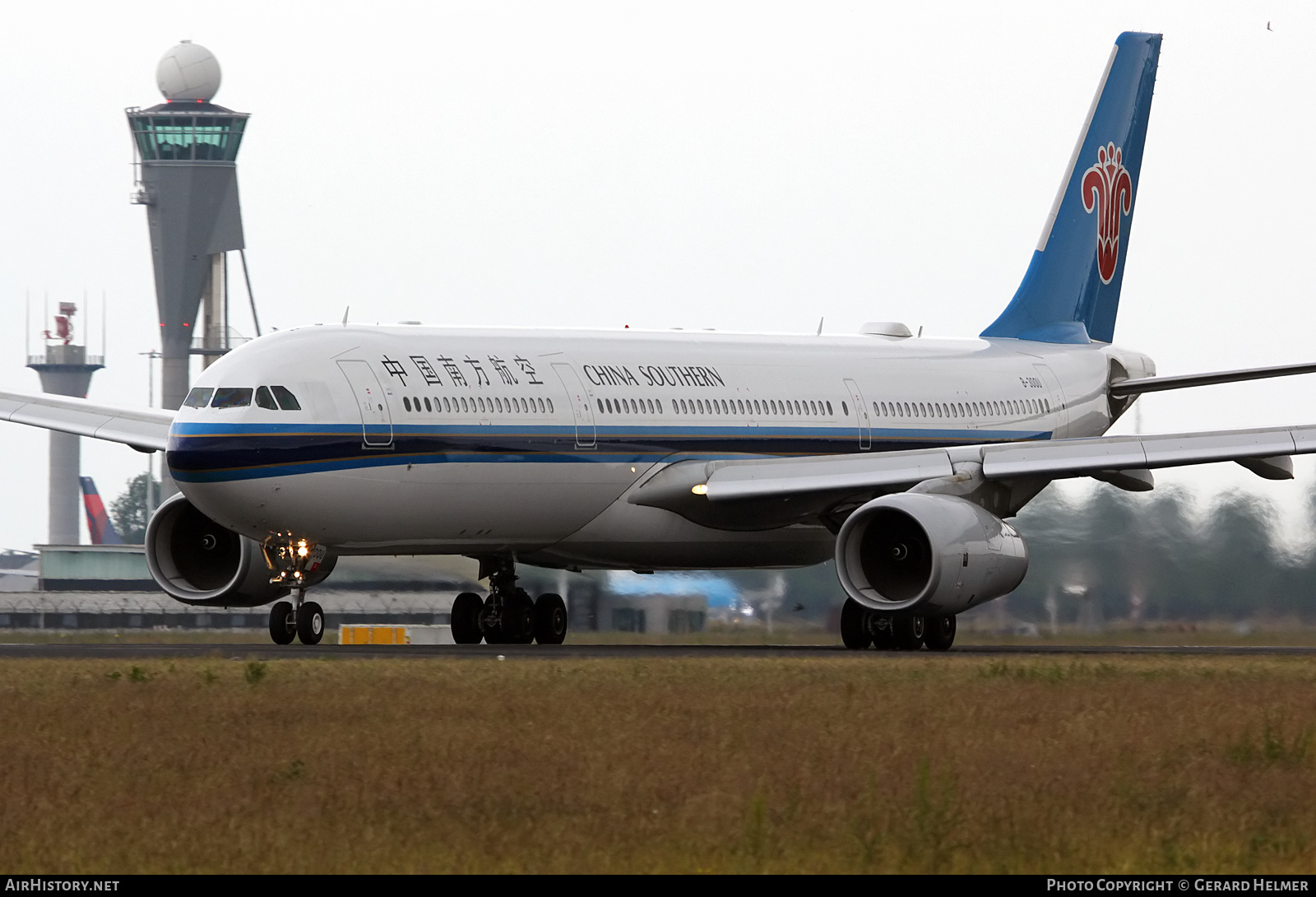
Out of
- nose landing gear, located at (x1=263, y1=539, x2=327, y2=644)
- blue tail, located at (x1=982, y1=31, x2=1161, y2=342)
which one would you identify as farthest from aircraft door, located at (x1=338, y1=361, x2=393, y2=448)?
blue tail, located at (x1=982, y1=31, x2=1161, y2=342)

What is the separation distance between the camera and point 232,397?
23.4 meters

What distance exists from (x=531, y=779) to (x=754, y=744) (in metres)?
1.91

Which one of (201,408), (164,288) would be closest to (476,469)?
(201,408)

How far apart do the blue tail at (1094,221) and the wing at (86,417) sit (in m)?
13.7

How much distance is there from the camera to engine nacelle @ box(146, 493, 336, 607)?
26.3 metres

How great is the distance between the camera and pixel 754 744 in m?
13.6

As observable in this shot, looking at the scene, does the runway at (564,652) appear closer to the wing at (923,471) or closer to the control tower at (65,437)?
the wing at (923,471)

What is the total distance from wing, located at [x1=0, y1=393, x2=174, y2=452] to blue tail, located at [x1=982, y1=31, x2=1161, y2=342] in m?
13.7

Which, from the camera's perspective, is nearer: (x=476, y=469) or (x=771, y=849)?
(x=771, y=849)

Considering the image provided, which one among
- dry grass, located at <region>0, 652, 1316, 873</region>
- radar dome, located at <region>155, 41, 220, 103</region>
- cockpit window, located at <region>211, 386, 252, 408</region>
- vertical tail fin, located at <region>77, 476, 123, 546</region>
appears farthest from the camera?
vertical tail fin, located at <region>77, 476, 123, 546</region>

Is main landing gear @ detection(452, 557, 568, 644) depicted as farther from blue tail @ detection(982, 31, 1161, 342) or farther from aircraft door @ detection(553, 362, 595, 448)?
blue tail @ detection(982, 31, 1161, 342)

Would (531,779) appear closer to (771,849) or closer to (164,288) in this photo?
(771,849)

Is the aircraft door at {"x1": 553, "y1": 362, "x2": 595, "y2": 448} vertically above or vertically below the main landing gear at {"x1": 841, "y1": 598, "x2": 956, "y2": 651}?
above
